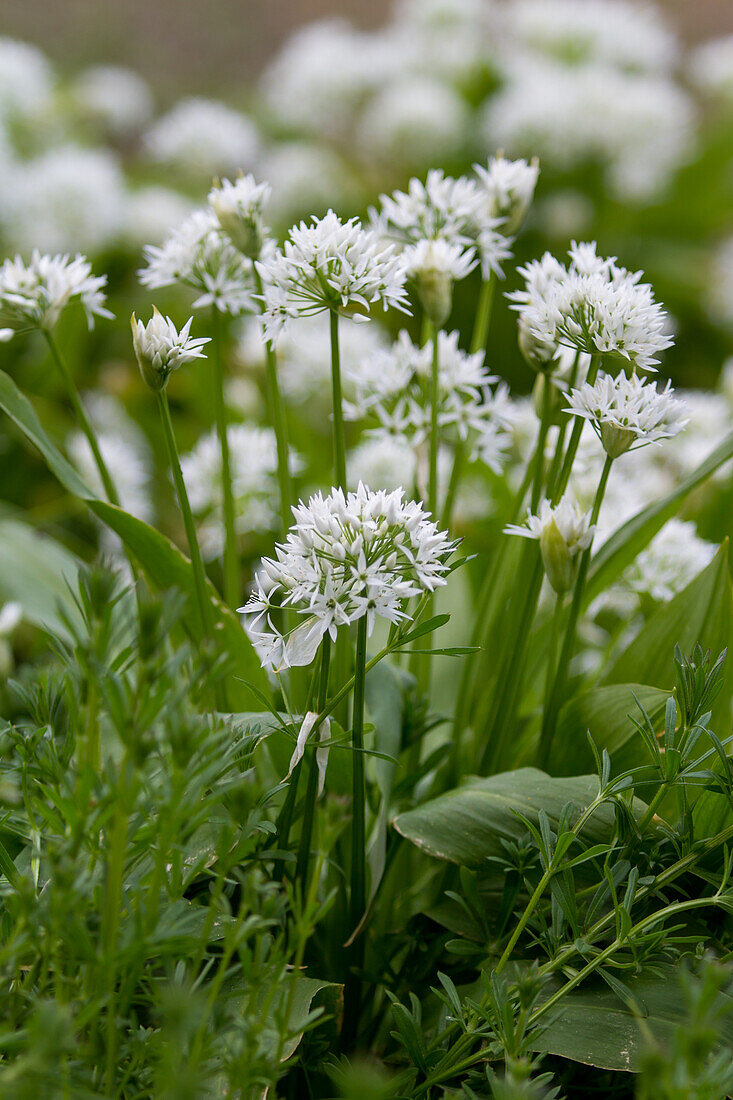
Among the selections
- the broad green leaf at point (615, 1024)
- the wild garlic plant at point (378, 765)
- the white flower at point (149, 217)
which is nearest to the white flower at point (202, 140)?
the white flower at point (149, 217)

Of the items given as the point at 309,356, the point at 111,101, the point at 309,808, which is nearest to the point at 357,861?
the point at 309,808

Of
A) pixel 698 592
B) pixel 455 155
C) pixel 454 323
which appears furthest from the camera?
pixel 455 155

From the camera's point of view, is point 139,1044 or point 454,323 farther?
point 454,323

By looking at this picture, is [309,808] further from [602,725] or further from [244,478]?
[244,478]

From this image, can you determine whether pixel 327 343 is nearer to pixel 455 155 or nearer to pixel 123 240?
pixel 123 240

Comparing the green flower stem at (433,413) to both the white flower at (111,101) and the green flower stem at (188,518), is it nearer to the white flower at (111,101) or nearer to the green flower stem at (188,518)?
the green flower stem at (188,518)

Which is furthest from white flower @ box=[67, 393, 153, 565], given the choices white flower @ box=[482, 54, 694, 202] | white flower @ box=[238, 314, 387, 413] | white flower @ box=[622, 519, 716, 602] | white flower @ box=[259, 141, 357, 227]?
white flower @ box=[482, 54, 694, 202]

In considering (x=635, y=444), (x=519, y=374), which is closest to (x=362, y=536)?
(x=635, y=444)
